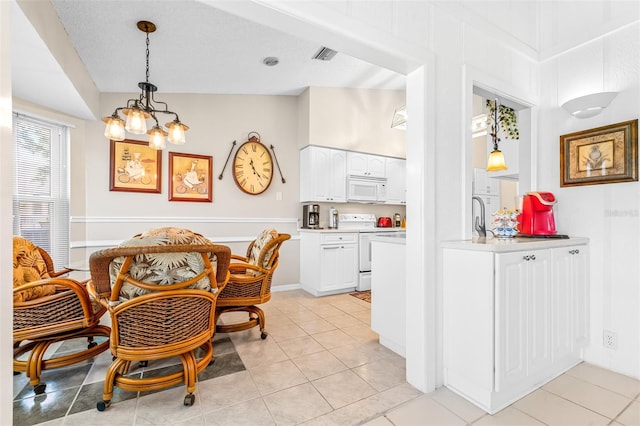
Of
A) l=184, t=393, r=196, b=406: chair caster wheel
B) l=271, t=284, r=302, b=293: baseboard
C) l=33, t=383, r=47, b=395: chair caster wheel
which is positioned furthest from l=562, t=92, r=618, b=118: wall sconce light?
l=33, t=383, r=47, b=395: chair caster wheel

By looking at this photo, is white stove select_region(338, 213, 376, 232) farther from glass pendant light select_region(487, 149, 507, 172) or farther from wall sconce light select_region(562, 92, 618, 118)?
wall sconce light select_region(562, 92, 618, 118)

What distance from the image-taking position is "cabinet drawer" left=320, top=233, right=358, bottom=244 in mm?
4020

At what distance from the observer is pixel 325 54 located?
→ 10.7 ft

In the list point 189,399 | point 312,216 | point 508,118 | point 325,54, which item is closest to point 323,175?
point 312,216

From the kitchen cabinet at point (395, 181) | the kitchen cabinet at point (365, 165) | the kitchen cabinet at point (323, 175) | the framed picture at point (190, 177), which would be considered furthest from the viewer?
the kitchen cabinet at point (395, 181)

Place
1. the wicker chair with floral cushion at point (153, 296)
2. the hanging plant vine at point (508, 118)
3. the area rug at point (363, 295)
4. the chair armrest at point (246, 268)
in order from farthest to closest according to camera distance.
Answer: the area rug at point (363, 295)
the hanging plant vine at point (508, 118)
the chair armrest at point (246, 268)
the wicker chair with floral cushion at point (153, 296)

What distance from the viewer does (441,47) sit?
1879mm

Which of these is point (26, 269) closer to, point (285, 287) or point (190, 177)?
point (190, 177)

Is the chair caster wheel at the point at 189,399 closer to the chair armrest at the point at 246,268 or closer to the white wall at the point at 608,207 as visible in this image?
the chair armrest at the point at 246,268

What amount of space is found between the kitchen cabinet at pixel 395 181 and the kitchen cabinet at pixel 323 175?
0.91 metres

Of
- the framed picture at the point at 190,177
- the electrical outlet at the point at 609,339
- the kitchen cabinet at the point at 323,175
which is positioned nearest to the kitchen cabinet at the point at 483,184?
the kitchen cabinet at the point at 323,175

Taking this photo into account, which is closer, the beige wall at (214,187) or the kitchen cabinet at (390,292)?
the kitchen cabinet at (390,292)

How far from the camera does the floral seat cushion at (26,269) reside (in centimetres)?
172

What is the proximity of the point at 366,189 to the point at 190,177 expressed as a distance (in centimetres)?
268
